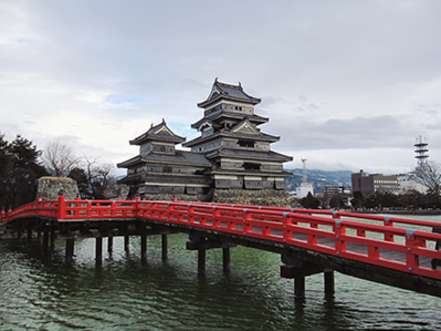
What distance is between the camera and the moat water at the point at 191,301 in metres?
8.99

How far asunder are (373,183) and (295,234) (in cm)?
12859

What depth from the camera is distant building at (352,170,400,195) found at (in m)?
126

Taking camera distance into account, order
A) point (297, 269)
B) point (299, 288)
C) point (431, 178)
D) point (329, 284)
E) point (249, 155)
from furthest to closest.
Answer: point (431, 178) < point (249, 155) < point (329, 284) < point (299, 288) < point (297, 269)

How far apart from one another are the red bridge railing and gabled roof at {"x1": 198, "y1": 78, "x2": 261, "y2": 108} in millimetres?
→ 29089

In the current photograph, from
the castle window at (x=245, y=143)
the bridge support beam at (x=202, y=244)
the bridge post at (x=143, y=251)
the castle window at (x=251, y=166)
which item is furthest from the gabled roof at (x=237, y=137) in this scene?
the bridge support beam at (x=202, y=244)

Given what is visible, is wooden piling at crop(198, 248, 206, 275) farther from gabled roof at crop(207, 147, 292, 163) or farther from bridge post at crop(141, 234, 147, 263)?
gabled roof at crop(207, 147, 292, 163)

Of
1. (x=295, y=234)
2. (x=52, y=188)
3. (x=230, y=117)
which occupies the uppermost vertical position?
(x=230, y=117)

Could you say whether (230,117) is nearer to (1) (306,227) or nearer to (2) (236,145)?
(2) (236,145)

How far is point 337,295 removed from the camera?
37.0ft

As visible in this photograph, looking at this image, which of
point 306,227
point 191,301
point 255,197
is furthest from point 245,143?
point 306,227

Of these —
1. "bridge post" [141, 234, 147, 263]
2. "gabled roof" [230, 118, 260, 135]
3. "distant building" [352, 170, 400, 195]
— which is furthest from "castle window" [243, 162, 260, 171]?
"distant building" [352, 170, 400, 195]

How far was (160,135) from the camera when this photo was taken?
38.1 meters

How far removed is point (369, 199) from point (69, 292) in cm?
7061

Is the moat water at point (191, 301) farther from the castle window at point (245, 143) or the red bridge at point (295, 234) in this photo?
the castle window at point (245, 143)
